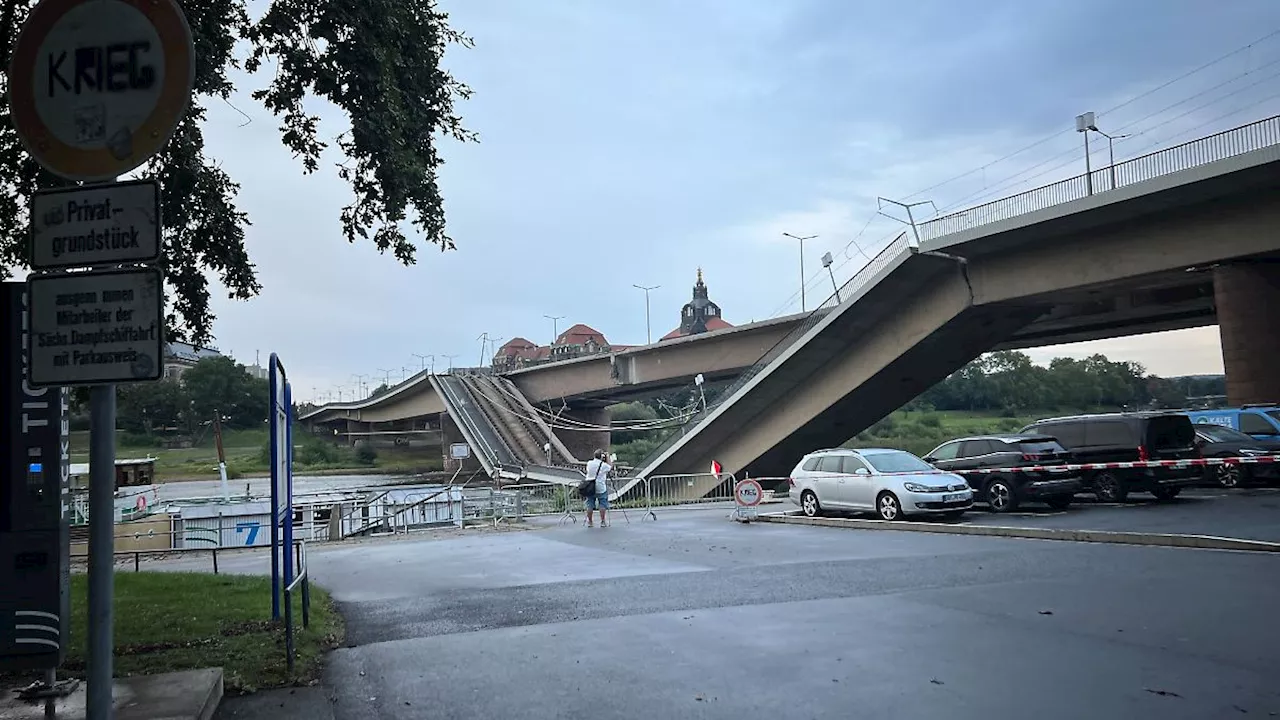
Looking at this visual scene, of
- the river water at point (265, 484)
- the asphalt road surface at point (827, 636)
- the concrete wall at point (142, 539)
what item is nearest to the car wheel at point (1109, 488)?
the asphalt road surface at point (827, 636)

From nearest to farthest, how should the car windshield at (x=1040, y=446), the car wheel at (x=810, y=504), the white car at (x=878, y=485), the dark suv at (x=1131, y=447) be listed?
the white car at (x=878, y=485) → the dark suv at (x=1131, y=447) → the car windshield at (x=1040, y=446) → the car wheel at (x=810, y=504)

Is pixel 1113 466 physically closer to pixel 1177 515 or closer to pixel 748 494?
pixel 1177 515

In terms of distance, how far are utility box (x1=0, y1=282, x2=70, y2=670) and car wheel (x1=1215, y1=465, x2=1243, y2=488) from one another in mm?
24477

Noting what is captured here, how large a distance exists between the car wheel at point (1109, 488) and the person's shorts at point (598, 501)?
11247 millimetres

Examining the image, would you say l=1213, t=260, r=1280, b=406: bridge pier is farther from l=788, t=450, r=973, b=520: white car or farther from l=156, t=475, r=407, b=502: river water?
l=156, t=475, r=407, b=502: river water

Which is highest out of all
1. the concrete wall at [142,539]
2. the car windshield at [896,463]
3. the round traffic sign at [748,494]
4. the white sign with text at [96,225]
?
the white sign with text at [96,225]

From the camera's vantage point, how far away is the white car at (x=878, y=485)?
63.7 feet

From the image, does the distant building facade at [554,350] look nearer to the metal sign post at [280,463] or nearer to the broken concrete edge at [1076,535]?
the broken concrete edge at [1076,535]

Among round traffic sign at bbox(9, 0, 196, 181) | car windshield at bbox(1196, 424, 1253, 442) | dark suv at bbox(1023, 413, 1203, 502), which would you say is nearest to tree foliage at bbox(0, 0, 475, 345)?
round traffic sign at bbox(9, 0, 196, 181)

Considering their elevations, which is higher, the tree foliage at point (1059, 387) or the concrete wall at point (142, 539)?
the tree foliage at point (1059, 387)

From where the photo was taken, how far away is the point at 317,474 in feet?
244

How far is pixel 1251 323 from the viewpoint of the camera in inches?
1062

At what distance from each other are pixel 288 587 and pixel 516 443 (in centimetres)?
4679

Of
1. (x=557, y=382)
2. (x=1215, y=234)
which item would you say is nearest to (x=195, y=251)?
(x=1215, y=234)
